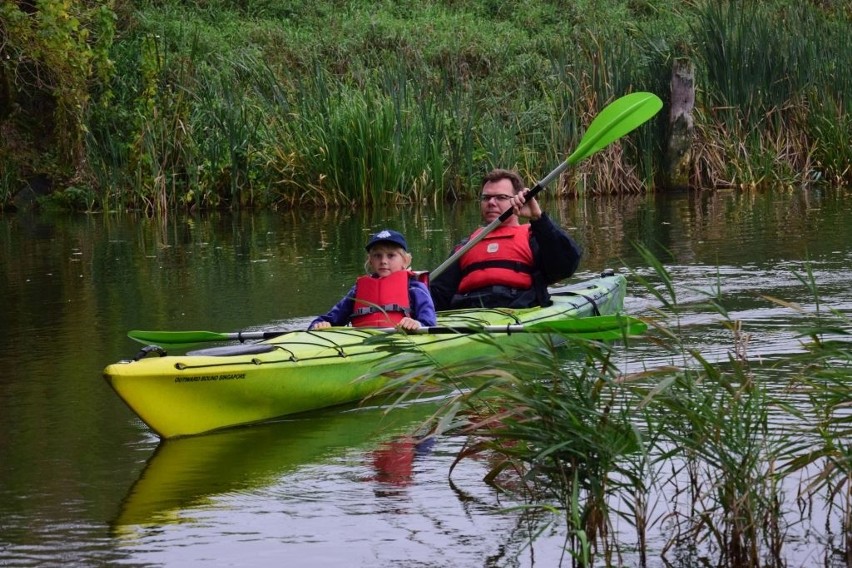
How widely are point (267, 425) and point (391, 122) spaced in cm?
977

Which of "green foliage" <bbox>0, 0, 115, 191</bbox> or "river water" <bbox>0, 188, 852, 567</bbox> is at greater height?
"green foliage" <bbox>0, 0, 115, 191</bbox>

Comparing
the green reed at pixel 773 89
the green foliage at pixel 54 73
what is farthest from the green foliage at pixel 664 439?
the green foliage at pixel 54 73

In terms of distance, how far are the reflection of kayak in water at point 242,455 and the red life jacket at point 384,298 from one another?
0.50m

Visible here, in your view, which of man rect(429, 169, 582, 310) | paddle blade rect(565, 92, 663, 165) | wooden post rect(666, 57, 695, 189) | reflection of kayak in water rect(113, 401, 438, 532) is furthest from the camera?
wooden post rect(666, 57, 695, 189)

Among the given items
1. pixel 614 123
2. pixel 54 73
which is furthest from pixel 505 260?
pixel 54 73

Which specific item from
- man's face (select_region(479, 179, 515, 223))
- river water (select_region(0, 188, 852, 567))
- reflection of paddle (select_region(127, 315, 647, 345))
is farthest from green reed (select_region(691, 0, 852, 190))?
reflection of paddle (select_region(127, 315, 647, 345))

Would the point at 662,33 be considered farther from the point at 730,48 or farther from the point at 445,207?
the point at 445,207

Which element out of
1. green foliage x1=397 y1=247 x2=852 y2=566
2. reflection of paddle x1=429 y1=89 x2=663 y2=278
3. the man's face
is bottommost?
green foliage x1=397 y1=247 x2=852 y2=566

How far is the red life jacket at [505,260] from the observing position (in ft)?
24.8

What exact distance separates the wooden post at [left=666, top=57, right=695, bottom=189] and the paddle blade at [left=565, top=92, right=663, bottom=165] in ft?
29.1

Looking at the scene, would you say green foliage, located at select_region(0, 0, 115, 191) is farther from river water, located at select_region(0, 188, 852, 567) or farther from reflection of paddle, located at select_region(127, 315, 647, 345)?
reflection of paddle, located at select_region(127, 315, 647, 345)

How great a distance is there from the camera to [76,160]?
680 inches

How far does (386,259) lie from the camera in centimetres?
666

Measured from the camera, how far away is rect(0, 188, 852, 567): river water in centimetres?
429
